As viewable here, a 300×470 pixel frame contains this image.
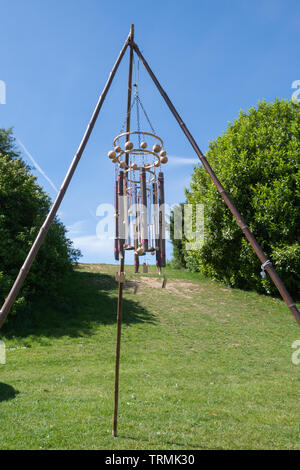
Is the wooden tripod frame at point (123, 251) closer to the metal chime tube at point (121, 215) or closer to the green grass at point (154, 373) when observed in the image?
the metal chime tube at point (121, 215)

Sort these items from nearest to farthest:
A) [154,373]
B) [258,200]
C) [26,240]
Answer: [154,373], [26,240], [258,200]

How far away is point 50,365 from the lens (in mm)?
11133

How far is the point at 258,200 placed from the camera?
20.5m

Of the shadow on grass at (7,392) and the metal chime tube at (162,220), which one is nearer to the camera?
the metal chime tube at (162,220)

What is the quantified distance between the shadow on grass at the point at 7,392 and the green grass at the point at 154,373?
0.02m

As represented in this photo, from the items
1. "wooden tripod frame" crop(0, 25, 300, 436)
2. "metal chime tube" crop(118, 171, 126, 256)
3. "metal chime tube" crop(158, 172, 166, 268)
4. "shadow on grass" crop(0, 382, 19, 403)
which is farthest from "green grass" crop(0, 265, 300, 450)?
"metal chime tube" crop(118, 171, 126, 256)

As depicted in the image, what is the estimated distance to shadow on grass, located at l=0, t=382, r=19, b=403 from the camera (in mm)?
8020

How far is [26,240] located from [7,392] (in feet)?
28.1

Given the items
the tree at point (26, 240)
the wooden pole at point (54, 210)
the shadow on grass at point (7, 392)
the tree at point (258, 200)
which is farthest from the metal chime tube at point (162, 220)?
the tree at point (258, 200)

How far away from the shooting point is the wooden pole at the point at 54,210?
13.3 feet

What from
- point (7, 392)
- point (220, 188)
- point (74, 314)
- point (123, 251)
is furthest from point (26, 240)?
point (220, 188)

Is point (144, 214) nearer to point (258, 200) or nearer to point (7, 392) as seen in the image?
point (7, 392)
